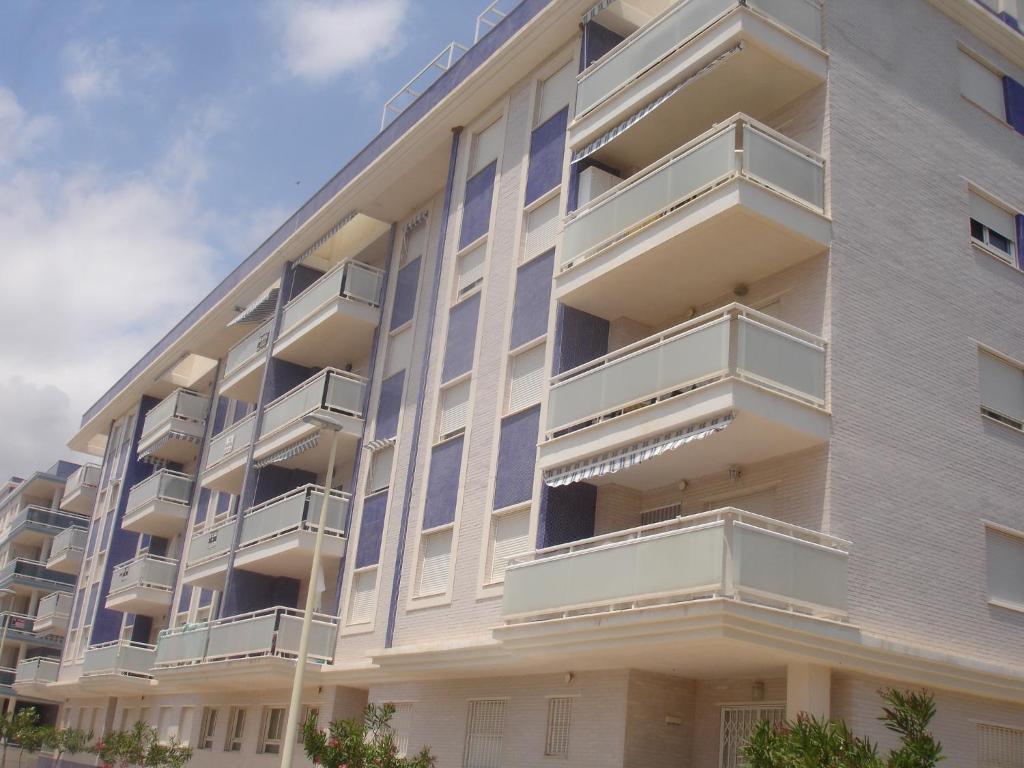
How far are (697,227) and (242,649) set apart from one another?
53.0 feet

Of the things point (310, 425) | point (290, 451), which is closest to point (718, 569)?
point (310, 425)

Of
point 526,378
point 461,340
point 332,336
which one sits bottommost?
point 526,378

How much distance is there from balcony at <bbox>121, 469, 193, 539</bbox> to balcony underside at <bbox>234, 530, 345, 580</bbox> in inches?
422

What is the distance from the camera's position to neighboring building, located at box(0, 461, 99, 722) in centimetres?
5022

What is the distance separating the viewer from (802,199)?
55.3 feet

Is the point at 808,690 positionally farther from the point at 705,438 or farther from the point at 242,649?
the point at 242,649

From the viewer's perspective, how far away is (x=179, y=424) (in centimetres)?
4031

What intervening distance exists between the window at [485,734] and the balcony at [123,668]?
19058 mm

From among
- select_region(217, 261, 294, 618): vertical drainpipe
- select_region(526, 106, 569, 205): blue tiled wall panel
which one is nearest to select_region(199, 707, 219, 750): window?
select_region(217, 261, 294, 618): vertical drainpipe

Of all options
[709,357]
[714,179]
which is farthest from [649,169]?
[709,357]

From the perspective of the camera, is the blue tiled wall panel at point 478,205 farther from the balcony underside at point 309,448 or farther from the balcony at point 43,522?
the balcony at point 43,522

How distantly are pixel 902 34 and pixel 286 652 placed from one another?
18.6 metres

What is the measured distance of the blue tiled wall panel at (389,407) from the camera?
26.1m

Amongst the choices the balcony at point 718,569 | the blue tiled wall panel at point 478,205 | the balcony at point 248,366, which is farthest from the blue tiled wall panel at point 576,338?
the balcony at point 248,366
